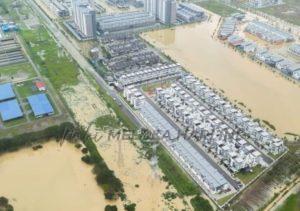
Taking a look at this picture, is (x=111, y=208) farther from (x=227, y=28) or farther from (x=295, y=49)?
(x=227, y=28)

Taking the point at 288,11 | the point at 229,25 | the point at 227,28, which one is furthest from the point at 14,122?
the point at 288,11

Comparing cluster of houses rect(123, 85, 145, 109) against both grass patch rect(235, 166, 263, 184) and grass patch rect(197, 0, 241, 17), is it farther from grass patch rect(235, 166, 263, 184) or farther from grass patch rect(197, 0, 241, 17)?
grass patch rect(197, 0, 241, 17)

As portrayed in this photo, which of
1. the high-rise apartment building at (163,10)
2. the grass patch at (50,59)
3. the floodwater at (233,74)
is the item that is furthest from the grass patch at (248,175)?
the high-rise apartment building at (163,10)

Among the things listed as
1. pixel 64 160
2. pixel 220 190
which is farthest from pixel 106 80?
pixel 220 190

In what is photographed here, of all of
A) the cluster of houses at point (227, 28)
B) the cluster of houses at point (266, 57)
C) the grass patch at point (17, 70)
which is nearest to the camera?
the grass patch at point (17, 70)

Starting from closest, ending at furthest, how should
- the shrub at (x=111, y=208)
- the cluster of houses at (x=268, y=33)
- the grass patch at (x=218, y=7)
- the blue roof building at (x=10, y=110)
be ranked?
the shrub at (x=111, y=208)
the blue roof building at (x=10, y=110)
the cluster of houses at (x=268, y=33)
the grass patch at (x=218, y=7)

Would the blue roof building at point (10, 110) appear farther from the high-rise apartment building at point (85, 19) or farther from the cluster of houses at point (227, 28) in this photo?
the cluster of houses at point (227, 28)
